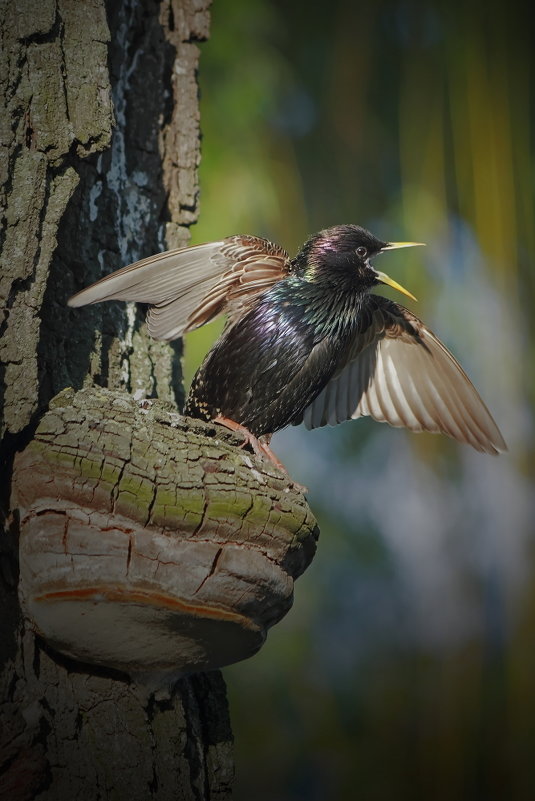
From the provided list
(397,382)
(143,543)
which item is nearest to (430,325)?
(397,382)

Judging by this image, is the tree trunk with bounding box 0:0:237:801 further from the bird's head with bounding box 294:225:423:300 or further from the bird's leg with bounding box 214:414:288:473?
the bird's head with bounding box 294:225:423:300

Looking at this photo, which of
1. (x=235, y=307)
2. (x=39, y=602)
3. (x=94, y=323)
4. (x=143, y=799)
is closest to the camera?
(x=39, y=602)

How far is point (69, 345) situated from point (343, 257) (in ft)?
3.52

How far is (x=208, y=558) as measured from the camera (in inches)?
79.4

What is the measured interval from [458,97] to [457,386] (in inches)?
80.2

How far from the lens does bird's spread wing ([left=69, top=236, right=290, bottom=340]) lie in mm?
2779

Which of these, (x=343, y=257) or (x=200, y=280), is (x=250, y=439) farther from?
(x=343, y=257)

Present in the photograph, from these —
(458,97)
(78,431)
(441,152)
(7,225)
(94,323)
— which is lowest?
(78,431)

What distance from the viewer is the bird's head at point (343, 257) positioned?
3170 millimetres

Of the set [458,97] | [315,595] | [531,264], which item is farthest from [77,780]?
[458,97]

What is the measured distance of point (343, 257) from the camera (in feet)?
10.5

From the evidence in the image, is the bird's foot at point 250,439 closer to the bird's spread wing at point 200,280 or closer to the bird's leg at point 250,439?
the bird's leg at point 250,439

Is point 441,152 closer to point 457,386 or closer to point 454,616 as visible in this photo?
point 457,386

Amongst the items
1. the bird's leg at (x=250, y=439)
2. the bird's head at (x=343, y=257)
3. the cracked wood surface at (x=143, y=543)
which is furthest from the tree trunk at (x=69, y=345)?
the bird's head at (x=343, y=257)
